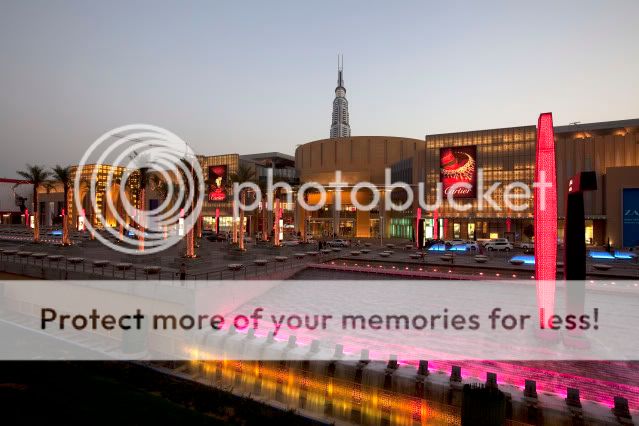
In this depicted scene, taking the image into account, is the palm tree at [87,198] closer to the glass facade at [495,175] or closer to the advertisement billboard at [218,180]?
the advertisement billboard at [218,180]

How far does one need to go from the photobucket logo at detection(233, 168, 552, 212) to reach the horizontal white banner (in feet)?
81.5

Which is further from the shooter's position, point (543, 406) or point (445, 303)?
point (445, 303)

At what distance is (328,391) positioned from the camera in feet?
47.7

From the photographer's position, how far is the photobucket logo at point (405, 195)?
2474 inches

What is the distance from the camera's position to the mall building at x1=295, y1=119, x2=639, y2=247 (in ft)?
186

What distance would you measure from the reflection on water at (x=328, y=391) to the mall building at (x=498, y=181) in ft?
111

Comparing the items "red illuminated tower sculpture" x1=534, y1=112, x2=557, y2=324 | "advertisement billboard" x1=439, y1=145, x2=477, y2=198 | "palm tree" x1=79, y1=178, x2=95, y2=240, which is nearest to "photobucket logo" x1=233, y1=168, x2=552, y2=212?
"advertisement billboard" x1=439, y1=145, x2=477, y2=198

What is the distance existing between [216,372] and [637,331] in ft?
60.9

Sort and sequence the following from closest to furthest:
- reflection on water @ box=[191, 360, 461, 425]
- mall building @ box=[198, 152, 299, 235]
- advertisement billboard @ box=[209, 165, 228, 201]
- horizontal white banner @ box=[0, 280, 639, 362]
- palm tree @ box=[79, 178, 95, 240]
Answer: reflection on water @ box=[191, 360, 461, 425] < horizontal white banner @ box=[0, 280, 639, 362] < advertisement billboard @ box=[209, 165, 228, 201] < mall building @ box=[198, 152, 299, 235] < palm tree @ box=[79, 178, 95, 240]

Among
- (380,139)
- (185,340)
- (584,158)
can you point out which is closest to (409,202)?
(380,139)

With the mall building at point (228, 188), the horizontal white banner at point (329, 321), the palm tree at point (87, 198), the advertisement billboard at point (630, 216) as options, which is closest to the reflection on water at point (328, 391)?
the horizontal white banner at point (329, 321)

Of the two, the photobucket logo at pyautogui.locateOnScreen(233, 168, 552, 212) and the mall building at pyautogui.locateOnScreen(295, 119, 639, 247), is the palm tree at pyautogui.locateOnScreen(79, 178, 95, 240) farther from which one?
the mall building at pyautogui.locateOnScreen(295, 119, 639, 247)

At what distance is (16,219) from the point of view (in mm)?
137250

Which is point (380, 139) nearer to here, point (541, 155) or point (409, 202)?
point (409, 202)
